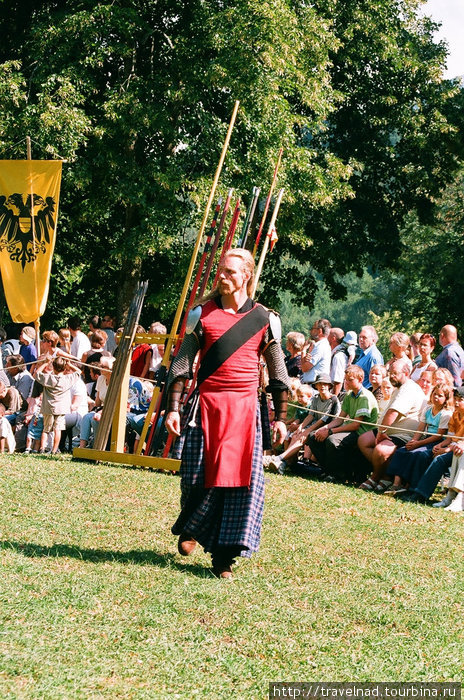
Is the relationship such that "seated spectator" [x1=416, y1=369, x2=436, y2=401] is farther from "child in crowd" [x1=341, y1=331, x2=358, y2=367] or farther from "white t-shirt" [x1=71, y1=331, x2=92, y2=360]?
"white t-shirt" [x1=71, y1=331, x2=92, y2=360]

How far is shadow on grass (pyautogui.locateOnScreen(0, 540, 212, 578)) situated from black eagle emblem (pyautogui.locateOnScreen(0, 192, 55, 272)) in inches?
273

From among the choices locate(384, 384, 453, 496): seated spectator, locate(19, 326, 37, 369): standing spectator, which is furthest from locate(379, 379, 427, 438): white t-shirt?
locate(19, 326, 37, 369): standing spectator

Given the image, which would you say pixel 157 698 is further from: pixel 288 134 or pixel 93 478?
pixel 288 134

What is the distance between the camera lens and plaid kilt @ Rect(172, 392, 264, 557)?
6.01 meters

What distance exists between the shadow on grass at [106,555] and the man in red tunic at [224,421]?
0.18m

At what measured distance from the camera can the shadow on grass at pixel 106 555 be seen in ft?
19.7

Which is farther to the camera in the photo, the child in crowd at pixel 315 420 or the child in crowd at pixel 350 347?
the child in crowd at pixel 350 347

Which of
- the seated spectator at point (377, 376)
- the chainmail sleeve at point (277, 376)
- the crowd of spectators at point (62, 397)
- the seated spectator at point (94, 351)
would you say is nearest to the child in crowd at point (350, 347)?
the seated spectator at point (377, 376)

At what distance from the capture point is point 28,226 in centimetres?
1273

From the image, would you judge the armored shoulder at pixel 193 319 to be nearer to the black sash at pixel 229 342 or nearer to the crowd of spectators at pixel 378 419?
the black sash at pixel 229 342

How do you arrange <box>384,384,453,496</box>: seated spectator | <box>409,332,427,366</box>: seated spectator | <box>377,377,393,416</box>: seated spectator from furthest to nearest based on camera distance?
<box>409,332,427,366</box>: seated spectator
<box>377,377,393,416</box>: seated spectator
<box>384,384,453,496</box>: seated spectator

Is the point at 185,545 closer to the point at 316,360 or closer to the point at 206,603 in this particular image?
the point at 206,603

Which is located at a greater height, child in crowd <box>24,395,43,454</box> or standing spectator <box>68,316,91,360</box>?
standing spectator <box>68,316,91,360</box>

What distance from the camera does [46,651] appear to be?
4.11 m
